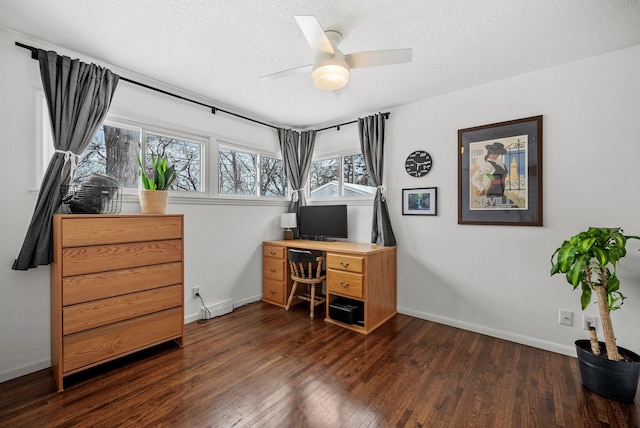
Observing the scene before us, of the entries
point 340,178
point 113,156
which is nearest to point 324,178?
point 340,178

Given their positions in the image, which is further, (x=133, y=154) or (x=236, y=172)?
(x=236, y=172)

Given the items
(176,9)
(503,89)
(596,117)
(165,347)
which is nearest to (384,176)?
(503,89)

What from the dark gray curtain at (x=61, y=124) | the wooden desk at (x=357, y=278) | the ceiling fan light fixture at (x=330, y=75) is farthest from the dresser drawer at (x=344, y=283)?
the dark gray curtain at (x=61, y=124)

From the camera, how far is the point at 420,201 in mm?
3141

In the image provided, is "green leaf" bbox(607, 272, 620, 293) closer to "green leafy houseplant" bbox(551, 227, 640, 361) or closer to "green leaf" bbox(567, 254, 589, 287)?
"green leafy houseplant" bbox(551, 227, 640, 361)

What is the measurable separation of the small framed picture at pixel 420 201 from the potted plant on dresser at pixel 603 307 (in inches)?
49.2

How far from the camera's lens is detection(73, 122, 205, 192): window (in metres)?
2.44

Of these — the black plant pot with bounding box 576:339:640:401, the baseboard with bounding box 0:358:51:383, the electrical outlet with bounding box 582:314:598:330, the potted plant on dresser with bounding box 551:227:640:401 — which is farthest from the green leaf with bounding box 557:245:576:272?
the baseboard with bounding box 0:358:51:383

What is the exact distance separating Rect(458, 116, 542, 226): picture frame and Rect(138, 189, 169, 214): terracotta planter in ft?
9.32

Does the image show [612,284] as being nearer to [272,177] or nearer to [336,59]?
[336,59]

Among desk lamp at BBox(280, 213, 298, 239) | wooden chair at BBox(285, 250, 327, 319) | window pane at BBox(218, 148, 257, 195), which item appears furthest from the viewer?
desk lamp at BBox(280, 213, 298, 239)

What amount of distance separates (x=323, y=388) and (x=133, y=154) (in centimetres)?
263

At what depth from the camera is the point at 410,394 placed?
1.85m

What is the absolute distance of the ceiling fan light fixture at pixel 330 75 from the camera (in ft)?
5.71
